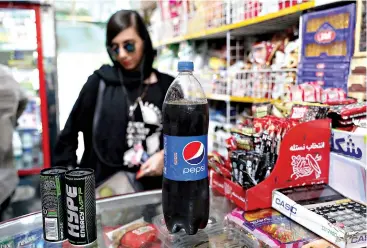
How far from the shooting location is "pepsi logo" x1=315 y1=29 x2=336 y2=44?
1.65 m

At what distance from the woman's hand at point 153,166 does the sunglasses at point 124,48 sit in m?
0.61

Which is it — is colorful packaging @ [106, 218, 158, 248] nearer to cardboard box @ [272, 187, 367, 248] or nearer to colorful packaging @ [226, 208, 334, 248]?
colorful packaging @ [226, 208, 334, 248]

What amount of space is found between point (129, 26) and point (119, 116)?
0.51 m

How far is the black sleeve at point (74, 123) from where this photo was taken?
2002mm

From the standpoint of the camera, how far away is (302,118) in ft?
4.06

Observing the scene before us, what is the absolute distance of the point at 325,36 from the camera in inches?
66.1

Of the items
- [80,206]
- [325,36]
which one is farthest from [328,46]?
[80,206]

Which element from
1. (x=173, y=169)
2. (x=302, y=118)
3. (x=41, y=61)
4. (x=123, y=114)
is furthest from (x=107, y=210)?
(x=41, y=61)

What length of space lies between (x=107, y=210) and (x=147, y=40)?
1.18 metres

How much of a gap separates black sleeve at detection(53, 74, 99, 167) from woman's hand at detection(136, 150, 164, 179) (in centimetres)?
44

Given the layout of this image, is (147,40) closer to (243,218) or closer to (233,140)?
(233,140)

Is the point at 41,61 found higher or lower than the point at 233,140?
higher

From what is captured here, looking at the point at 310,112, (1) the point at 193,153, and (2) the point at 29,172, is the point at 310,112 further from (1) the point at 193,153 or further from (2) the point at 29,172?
(2) the point at 29,172

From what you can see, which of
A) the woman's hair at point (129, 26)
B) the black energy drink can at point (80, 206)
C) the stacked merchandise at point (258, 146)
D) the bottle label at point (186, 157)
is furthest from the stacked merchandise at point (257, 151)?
the woman's hair at point (129, 26)
